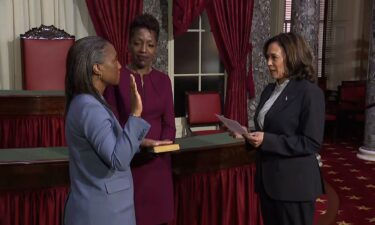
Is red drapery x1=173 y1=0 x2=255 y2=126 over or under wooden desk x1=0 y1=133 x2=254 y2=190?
over

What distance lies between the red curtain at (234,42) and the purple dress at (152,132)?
3.98m

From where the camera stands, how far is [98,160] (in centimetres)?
155

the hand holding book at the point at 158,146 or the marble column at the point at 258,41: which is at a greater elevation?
the marble column at the point at 258,41

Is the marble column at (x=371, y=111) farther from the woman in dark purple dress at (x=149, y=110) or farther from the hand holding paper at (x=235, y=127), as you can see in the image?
the woman in dark purple dress at (x=149, y=110)

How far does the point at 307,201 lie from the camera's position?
6.56 feet

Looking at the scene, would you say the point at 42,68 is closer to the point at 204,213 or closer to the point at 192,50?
the point at 192,50

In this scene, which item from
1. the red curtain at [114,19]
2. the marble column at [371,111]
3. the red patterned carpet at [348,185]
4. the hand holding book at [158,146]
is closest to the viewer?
the hand holding book at [158,146]

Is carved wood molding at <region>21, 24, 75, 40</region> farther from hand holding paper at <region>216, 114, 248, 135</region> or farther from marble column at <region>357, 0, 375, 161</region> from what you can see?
marble column at <region>357, 0, 375, 161</region>

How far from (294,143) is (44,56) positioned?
3921mm

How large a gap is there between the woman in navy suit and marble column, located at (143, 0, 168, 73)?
3.83 metres

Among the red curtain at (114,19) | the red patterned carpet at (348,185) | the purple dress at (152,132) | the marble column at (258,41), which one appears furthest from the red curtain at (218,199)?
the marble column at (258,41)

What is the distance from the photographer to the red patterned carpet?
4.04 meters

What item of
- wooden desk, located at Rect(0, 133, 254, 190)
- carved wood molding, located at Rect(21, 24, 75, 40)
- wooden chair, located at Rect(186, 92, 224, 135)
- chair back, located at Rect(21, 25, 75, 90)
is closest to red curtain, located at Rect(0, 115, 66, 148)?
chair back, located at Rect(21, 25, 75, 90)

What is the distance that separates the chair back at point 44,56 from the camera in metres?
5.09
